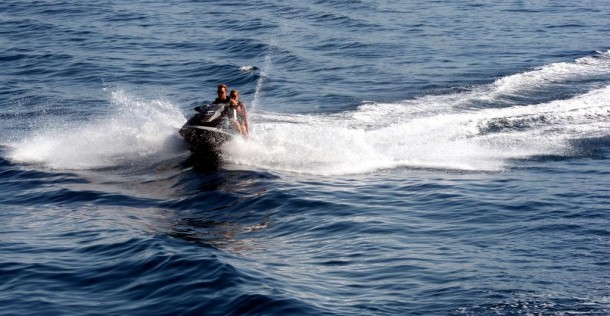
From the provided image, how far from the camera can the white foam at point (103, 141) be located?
22469mm

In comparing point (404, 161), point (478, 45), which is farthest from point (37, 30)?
point (404, 161)

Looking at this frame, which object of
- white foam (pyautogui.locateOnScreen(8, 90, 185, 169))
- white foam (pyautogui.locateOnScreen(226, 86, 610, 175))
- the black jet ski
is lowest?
white foam (pyautogui.locateOnScreen(226, 86, 610, 175))

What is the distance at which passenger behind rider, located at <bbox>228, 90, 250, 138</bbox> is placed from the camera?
21891 millimetres

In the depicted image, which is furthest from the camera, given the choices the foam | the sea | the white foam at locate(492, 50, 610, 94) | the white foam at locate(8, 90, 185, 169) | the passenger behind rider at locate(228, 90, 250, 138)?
the white foam at locate(492, 50, 610, 94)

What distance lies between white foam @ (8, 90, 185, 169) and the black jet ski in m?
1.20

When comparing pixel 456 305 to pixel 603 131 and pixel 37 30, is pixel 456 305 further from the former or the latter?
pixel 37 30

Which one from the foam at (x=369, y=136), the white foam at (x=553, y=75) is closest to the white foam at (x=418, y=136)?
the foam at (x=369, y=136)

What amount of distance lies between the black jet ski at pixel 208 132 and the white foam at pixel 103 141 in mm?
1200

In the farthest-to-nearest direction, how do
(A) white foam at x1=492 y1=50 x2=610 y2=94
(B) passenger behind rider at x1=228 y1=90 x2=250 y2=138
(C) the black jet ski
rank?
(A) white foam at x1=492 y1=50 x2=610 y2=94 < (B) passenger behind rider at x1=228 y1=90 x2=250 y2=138 < (C) the black jet ski

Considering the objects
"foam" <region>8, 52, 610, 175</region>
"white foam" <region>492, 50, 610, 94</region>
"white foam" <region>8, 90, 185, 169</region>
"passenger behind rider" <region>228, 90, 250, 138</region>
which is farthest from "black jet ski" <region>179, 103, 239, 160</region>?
"white foam" <region>492, 50, 610, 94</region>

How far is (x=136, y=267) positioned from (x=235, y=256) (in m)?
1.52

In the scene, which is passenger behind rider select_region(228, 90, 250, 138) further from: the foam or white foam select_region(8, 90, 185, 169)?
white foam select_region(8, 90, 185, 169)

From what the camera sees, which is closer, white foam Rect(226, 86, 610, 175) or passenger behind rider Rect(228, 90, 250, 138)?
white foam Rect(226, 86, 610, 175)

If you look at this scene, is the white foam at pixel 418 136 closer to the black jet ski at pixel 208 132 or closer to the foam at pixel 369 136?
the foam at pixel 369 136
